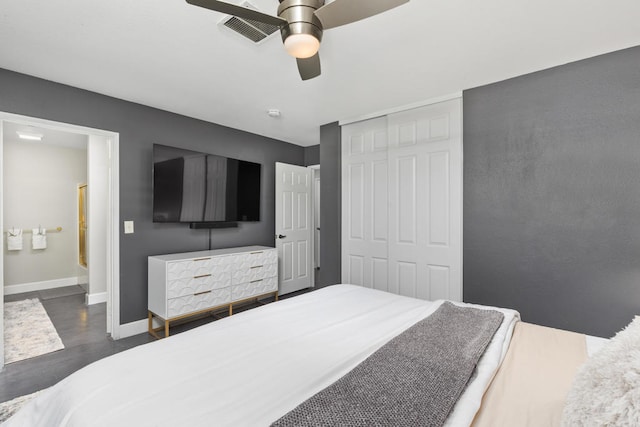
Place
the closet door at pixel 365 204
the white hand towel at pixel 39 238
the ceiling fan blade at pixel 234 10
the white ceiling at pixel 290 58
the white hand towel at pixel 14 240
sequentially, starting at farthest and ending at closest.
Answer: the white hand towel at pixel 39 238 < the white hand towel at pixel 14 240 < the closet door at pixel 365 204 < the white ceiling at pixel 290 58 < the ceiling fan blade at pixel 234 10

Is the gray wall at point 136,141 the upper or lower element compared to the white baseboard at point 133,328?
upper

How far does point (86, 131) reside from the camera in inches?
112

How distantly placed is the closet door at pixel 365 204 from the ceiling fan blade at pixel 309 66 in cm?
169

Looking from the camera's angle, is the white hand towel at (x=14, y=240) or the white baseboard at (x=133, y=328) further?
the white hand towel at (x=14, y=240)

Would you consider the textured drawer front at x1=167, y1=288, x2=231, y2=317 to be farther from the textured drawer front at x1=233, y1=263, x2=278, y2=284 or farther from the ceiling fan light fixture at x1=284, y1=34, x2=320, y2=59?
the ceiling fan light fixture at x1=284, y1=34, x2=320, y2=59

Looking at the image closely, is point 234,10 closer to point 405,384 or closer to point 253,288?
point 405,384

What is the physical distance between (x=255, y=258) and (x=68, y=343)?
6.48 feet

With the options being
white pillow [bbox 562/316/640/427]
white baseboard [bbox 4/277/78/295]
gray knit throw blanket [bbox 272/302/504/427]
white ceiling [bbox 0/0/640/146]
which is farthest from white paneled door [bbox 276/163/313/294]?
white pillow [bbox 562/316/640/427]

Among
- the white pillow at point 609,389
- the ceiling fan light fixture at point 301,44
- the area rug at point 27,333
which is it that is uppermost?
the ceiling fan light fixture at point 301,44

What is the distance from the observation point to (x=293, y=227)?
4.65m

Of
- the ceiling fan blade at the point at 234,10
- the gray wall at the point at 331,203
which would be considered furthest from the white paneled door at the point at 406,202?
the ceiling fan blade at the point at 234,10

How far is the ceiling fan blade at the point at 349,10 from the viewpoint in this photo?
4.33ft

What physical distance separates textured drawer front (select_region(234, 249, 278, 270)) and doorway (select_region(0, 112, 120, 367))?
124 centimetres

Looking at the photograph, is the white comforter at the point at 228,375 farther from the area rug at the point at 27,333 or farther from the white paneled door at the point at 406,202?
the area rug at the point at 27,333
